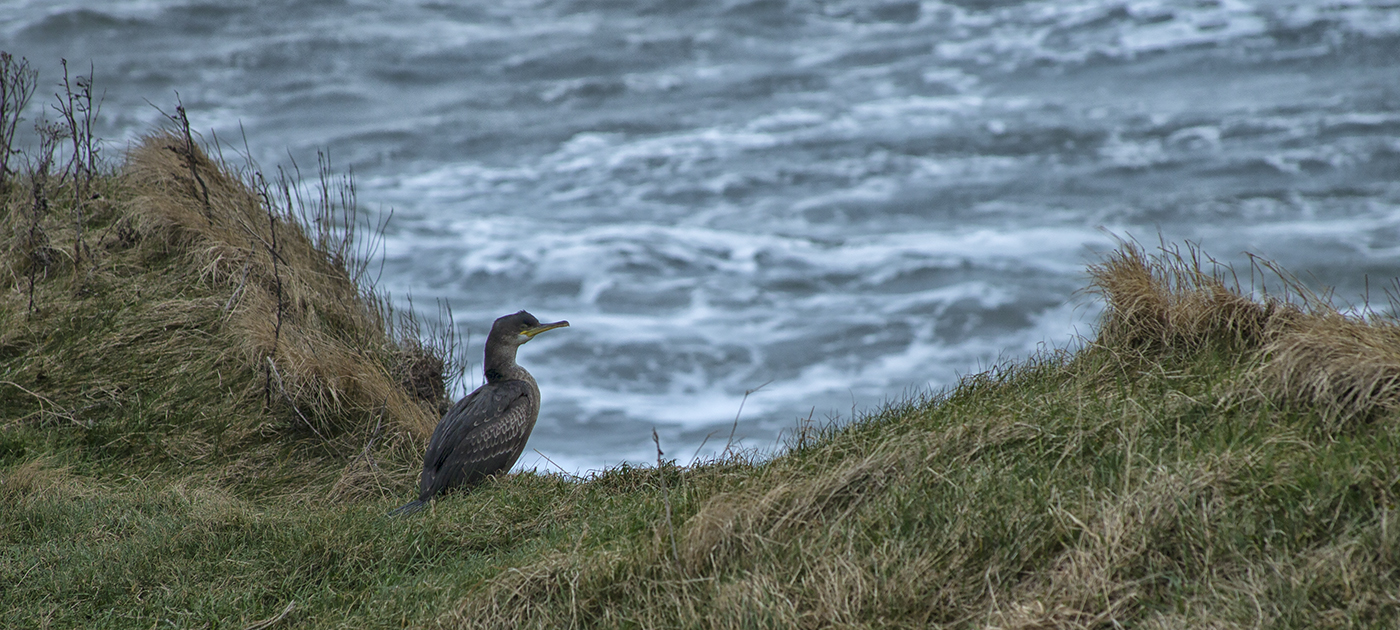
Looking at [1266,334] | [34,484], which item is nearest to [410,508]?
[34,484]

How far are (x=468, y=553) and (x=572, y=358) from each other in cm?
834

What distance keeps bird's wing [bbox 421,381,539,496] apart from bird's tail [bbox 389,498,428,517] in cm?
13

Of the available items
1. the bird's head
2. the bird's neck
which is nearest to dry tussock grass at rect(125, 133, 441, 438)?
the bird's neck

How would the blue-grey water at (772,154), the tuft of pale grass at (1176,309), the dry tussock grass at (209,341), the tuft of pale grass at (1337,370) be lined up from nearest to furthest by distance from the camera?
the tuft of pale grass at (1337,370)
the tuft of pale grass at (1176,309)
the dry tussock grass at (209,341)
the blue-grey water at (772,154)

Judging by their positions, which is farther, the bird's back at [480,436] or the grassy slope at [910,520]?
the bird's back at [480,436]

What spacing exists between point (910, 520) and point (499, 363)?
325cm

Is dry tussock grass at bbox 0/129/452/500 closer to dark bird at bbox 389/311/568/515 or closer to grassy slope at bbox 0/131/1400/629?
grassy slope at bbox 0/131/1400/629

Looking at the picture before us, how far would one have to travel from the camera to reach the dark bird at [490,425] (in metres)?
5.64

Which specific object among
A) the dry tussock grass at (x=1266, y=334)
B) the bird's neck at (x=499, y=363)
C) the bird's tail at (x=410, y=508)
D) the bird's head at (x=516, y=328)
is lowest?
the bird's tail at (x=410, y=508)

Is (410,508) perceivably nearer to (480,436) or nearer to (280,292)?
(480,436)

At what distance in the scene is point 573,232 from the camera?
51.7 feet

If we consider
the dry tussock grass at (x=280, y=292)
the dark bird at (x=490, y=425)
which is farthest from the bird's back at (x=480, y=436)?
the dry tussock grass at (x=280, y=292)

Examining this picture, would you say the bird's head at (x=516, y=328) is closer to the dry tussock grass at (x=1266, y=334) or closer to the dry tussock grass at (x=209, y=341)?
the dry tussock grass at (x=209, y=341)

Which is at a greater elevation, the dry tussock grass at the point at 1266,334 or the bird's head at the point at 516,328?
the dry tussock grass at the point at 1266,334
